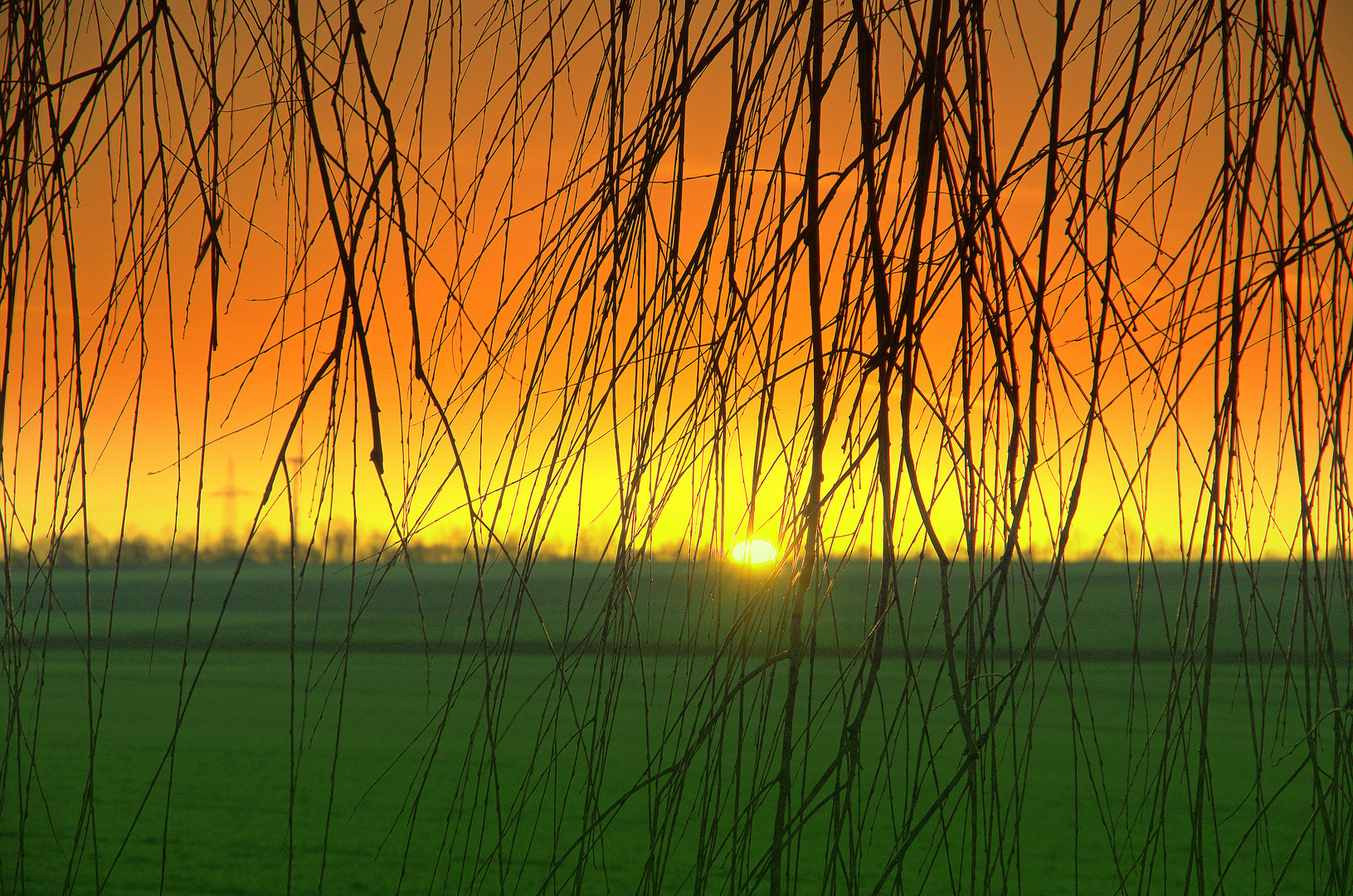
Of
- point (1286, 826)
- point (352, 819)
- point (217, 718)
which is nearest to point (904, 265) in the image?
point (352, 819)

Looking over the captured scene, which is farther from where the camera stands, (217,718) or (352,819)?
(217,718)

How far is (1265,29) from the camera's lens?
456mm

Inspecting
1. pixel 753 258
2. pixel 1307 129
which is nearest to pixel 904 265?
pixel 753 258

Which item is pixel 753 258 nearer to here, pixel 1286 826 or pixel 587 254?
pixel 587 254

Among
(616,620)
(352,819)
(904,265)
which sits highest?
(904,265)

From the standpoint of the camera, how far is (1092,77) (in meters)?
0.40

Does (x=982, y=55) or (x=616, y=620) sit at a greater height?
(x=982, y=55)

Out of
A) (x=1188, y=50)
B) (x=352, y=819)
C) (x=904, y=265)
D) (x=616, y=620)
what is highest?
(x=1188, y=50)

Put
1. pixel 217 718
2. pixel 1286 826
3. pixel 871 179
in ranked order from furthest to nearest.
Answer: pixel 217 718 < pixel 1286 826 < pixel 871 179

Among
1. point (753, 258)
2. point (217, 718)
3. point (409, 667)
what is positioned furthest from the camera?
point (409, 667)

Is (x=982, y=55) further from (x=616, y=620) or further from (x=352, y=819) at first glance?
(x=352, y=819)

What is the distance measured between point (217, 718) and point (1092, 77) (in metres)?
3.36

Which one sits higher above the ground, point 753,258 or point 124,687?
point 753,258

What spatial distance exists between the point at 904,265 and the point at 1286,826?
247cm
